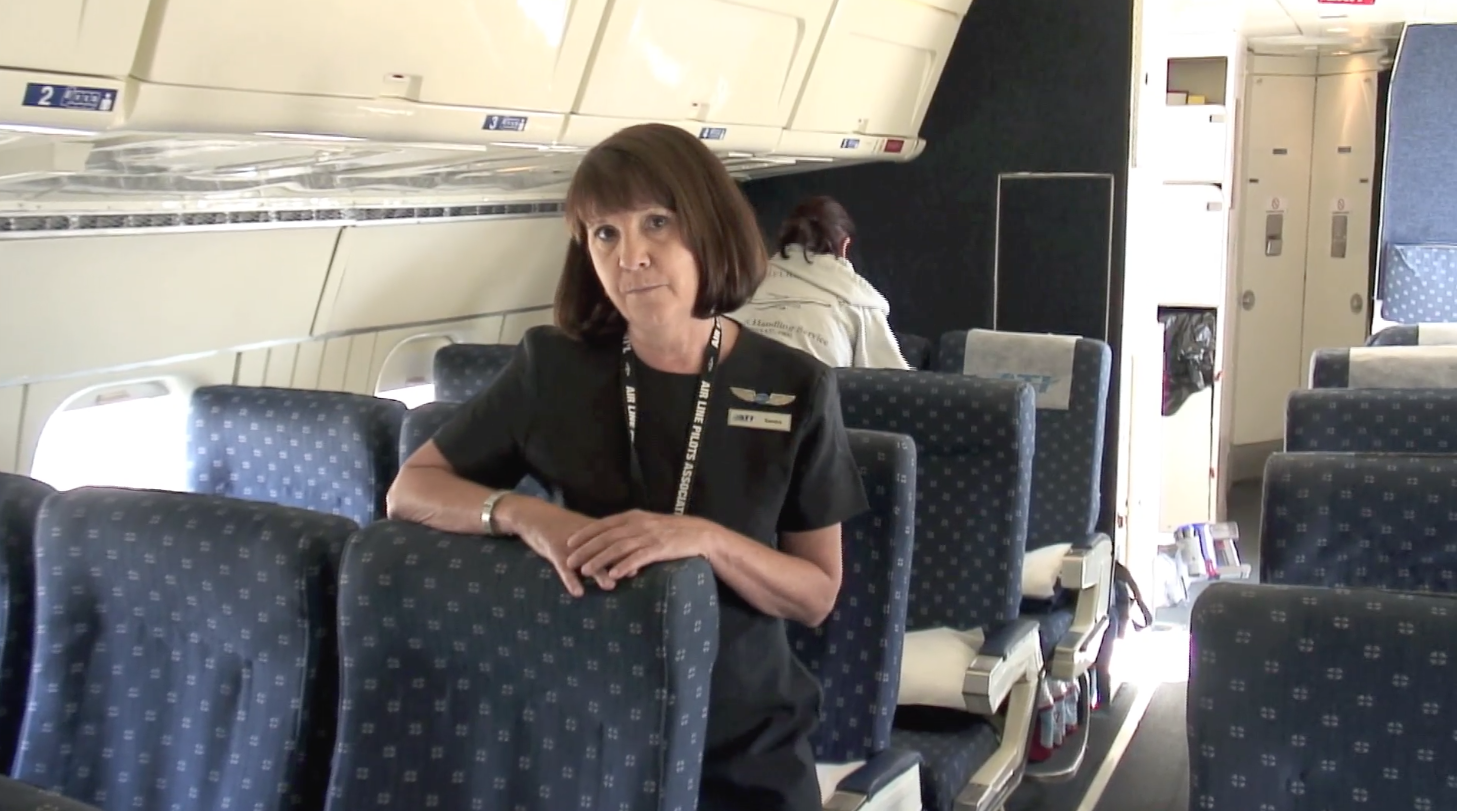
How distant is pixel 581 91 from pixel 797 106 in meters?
1.19

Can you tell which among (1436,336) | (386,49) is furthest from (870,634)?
(1436,336)

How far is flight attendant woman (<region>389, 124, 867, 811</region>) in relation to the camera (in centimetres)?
197

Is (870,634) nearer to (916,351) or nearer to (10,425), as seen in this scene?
(10,425)

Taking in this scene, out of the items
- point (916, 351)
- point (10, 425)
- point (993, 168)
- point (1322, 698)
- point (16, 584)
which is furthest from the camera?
point (993, 168)

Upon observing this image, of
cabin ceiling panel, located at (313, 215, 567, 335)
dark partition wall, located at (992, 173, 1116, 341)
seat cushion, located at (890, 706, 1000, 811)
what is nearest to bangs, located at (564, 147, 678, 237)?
seat cushion, located at (890, 706, 1000, 811)

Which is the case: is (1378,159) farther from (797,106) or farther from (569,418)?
(569,418)

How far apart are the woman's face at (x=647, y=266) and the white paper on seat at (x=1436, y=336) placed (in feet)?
10.1

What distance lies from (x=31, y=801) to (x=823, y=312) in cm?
322

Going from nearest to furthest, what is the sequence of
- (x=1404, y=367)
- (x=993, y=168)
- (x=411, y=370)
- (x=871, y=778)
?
(x=871, y=778) → (x=1404, y=367) → (x=411, y=370) → (x=993, y=168)

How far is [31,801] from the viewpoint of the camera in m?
1.21

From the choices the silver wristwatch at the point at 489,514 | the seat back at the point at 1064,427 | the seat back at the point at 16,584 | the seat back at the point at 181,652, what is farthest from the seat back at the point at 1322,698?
the seat back at the point at 1064,427

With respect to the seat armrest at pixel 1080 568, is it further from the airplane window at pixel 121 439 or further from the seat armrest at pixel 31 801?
the seat armrest at pixel 31 801

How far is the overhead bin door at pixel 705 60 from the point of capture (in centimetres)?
312

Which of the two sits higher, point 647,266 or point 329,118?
point 329,118
